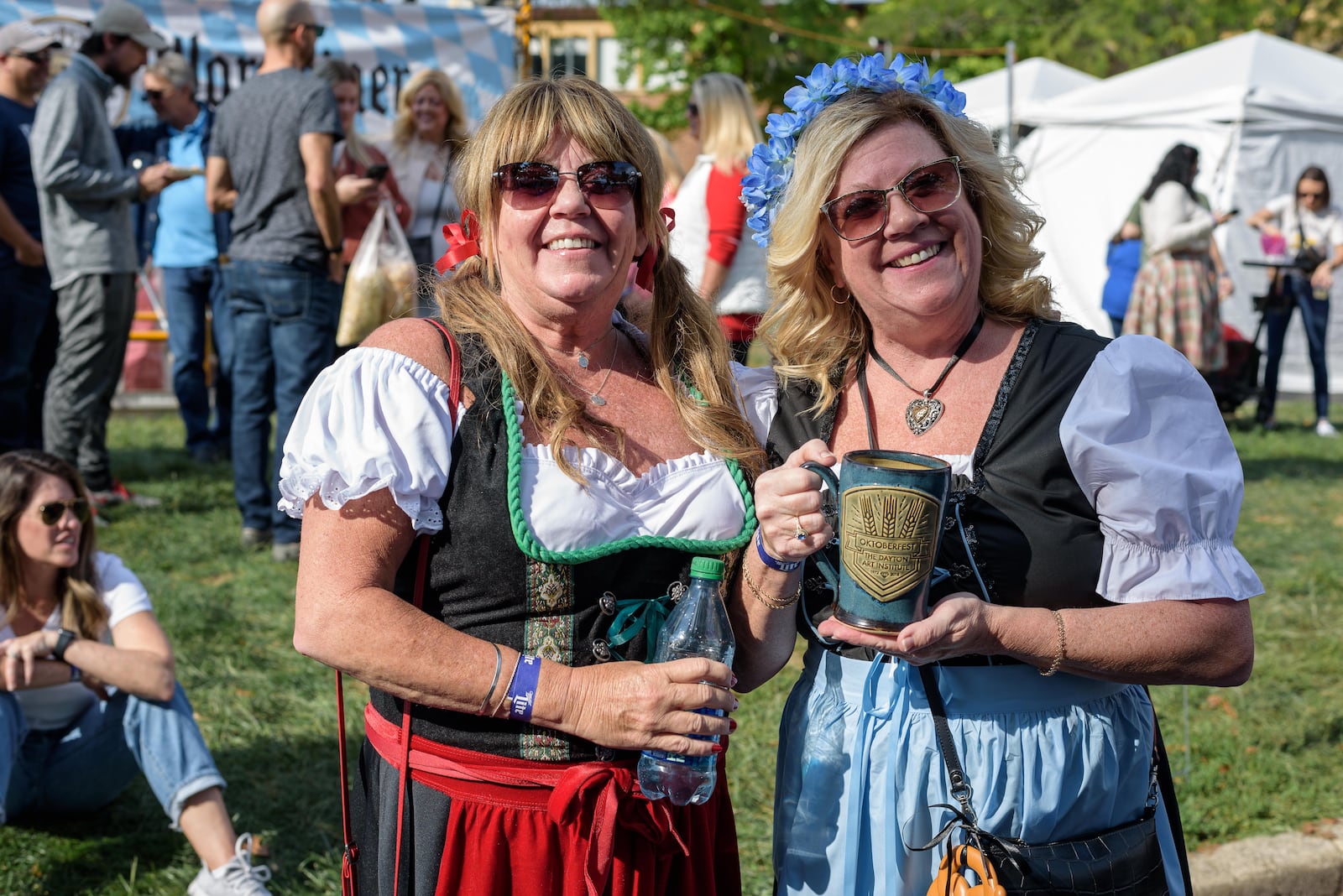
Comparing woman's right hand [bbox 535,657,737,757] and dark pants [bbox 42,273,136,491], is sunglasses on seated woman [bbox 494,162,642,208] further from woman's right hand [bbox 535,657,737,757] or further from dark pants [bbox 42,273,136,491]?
dark pants [bbox 42,273,136,491]

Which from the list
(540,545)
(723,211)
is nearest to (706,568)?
(540,545)

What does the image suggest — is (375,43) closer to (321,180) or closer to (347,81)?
(347,81)

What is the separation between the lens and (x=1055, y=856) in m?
1.96

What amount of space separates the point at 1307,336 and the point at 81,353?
977 cm

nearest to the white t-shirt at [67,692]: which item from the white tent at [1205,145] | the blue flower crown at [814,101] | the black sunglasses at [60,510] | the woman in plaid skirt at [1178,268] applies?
the black sunglasses at [60,510]

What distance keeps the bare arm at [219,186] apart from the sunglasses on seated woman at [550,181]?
14.9ft

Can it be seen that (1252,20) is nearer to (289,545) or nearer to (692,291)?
(289,545)

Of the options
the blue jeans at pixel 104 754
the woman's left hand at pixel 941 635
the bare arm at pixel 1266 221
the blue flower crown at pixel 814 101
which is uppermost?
the blue flower crown at pixel 814 101

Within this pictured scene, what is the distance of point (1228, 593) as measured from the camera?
6.28 feet

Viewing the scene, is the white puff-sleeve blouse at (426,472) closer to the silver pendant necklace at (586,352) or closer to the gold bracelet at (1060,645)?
the silver pendant necklace at (586,352)

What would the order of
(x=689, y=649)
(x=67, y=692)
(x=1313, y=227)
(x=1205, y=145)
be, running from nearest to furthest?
(x=689, y=649) → (x=67, y=692) → (x=1313, y=227) → (x=1205, y=145)

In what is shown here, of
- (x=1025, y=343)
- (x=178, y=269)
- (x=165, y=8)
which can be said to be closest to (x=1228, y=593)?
(x=1025, y=343)

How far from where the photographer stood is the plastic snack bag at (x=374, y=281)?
592cm

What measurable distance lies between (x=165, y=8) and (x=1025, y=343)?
28.5 feet
